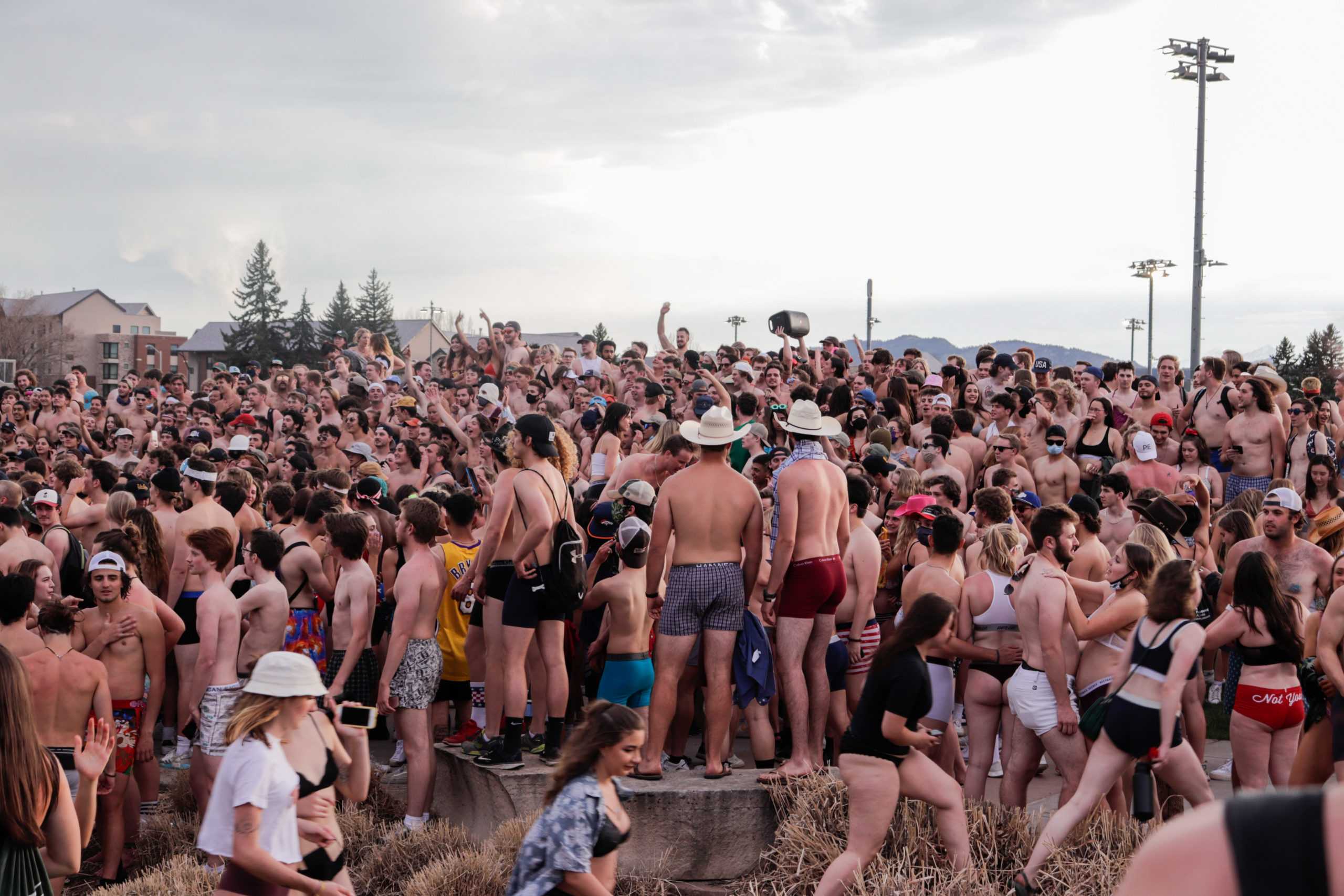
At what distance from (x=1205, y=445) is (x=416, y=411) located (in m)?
8.30

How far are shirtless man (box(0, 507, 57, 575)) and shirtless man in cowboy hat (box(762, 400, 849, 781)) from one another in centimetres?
492

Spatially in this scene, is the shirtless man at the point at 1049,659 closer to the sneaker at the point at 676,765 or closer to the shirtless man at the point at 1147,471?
the sneaker at the point at 676,765

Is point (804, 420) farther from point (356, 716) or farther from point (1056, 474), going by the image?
point (1056, 474)

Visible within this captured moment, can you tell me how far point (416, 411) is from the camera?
13.9 meters

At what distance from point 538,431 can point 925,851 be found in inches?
120

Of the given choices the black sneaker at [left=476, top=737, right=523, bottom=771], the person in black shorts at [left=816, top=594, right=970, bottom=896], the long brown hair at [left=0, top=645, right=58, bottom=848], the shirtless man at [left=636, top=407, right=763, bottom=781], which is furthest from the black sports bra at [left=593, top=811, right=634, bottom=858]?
the black sneaker at [left=476, top=737, right=523, bottom=771]

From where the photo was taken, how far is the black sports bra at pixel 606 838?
168 inches

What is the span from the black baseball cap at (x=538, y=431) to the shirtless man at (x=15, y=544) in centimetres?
354

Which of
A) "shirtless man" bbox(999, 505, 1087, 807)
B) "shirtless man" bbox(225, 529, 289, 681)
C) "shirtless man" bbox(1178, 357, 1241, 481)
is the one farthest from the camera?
"shirtless man" bbox(1178, 357, 1241, 481)

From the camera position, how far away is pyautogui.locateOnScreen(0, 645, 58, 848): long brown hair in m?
3.83

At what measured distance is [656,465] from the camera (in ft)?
27.5

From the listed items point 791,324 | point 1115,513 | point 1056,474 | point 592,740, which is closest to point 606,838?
point 592,740

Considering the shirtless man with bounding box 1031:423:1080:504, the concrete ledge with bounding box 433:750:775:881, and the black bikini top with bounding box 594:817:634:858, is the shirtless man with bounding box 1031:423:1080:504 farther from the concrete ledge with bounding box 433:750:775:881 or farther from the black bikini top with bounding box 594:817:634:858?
the black bikini top with bounding box 594:817:634:858

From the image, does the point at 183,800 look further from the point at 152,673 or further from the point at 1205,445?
the point at 1205,445
